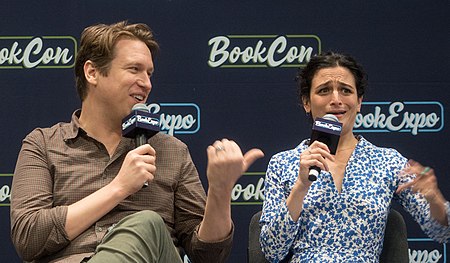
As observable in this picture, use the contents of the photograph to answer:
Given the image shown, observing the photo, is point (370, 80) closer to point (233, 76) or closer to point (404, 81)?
point (404, 81)

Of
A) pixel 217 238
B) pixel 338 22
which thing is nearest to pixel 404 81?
pixel 338 22

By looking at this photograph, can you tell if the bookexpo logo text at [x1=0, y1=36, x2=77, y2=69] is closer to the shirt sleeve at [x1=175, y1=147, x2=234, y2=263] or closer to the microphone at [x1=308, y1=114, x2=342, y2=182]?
the shirt sleeve at [x1=175, y1=147, x2=234, y2=263]

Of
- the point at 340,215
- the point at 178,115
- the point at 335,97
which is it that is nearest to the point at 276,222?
the point at 340,215

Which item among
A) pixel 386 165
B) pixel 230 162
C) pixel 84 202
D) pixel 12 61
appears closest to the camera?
pixel 230 162

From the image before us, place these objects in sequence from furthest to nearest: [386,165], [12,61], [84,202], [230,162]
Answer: [12,61] → [386,165] → [84,202] → [230,162]

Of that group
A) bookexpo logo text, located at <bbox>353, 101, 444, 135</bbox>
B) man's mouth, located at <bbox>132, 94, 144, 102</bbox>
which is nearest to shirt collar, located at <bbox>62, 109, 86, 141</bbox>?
man's mouth, located at <bbox>132, 94, 144, 102</bbox>

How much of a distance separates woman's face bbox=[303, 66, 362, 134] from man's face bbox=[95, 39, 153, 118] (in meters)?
0.71

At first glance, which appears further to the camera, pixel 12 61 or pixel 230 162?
pixel 12 61

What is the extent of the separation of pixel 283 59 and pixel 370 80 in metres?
0.45

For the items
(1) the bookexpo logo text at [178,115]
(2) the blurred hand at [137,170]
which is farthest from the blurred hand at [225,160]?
(1) the bookexpo logo text at [178,115]

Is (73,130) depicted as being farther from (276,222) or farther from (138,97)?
(276,222)

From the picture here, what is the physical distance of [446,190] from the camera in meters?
3.78

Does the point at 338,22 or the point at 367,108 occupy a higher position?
the point at 338,22

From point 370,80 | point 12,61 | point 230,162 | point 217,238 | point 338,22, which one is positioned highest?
point 338,22
